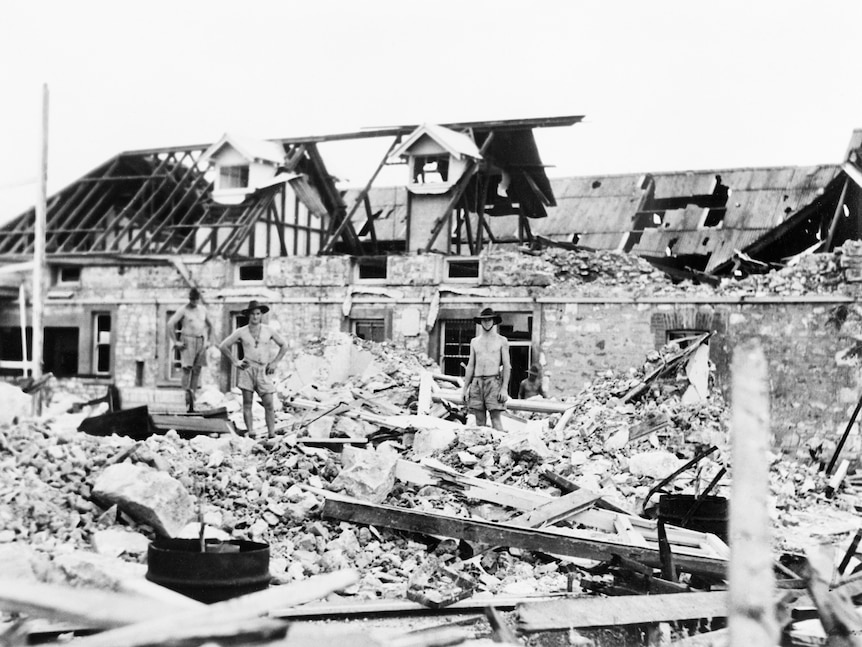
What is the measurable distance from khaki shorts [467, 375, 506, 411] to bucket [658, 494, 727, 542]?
4.21 m

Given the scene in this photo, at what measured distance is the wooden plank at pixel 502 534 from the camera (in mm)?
6590

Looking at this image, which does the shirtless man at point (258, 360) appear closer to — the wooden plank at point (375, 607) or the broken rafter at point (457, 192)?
the wooden plank at point (375, 607)

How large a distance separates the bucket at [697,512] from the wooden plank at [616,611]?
2.54 meters

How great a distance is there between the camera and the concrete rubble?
696 cm

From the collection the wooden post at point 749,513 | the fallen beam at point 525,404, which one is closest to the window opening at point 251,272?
the fallen beam at point 525,404

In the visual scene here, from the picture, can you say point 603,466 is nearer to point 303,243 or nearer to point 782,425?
point 782,425

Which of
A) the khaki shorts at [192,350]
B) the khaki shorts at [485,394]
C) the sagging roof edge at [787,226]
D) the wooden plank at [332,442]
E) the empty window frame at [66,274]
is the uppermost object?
the sagging roof edge at [787,226]

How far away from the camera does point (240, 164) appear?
23.0 metres

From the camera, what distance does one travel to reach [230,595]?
523cm

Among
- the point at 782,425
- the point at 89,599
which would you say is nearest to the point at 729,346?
the point at 782,425

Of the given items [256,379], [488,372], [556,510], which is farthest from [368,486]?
[488,372]

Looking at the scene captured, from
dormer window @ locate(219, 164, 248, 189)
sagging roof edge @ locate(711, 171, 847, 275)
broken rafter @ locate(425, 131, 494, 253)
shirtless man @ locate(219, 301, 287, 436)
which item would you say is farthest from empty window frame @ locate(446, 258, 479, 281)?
shirtless man @ locate(219, 301, 287, 436)

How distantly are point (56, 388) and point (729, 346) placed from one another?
1553 cm

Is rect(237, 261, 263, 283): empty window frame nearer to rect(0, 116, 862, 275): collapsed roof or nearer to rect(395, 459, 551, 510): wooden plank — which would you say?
rect(0, 116, 862, 275): collapsed roof
